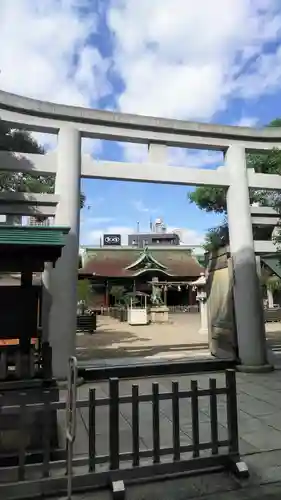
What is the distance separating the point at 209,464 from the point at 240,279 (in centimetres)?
560

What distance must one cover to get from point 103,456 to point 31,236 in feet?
9.42

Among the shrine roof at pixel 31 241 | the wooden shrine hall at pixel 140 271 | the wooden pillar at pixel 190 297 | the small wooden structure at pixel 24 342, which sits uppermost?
the wooden shrine hall at pixel 140 271

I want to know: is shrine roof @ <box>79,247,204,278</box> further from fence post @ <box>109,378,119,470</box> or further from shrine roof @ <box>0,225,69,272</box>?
fence post @ <box>109,378,119,470</box>

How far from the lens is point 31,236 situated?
16.8ft

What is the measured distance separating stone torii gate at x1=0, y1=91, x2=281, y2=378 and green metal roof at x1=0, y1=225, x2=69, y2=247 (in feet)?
8.61

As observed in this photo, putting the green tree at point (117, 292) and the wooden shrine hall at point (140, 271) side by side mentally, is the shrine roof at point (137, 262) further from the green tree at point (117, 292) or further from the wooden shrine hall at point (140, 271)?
the green tree at point (117, 292)

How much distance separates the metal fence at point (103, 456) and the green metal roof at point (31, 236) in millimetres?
2182

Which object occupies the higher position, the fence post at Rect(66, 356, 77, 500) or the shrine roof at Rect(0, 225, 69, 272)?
the shrine roof at Rect(0, 225, 69, 272)

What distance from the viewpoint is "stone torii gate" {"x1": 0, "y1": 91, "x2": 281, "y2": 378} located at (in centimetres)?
768

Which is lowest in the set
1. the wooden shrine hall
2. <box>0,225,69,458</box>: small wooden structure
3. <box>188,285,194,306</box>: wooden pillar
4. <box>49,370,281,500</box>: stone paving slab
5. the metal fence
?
<box>49,370,281,500</box>: stone paving slab

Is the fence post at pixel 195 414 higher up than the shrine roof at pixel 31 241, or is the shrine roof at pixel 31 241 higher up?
the shrine roof at pixel 31 241

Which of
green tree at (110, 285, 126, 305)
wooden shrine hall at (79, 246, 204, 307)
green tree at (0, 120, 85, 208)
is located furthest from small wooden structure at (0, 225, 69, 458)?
green tree at (110, 285, 126, 305)

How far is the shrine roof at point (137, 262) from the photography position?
118 feet

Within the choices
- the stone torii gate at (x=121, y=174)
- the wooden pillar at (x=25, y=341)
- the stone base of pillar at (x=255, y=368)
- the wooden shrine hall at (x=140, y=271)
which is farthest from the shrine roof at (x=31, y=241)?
the wooden shrine hall at (x=140, y=271)
